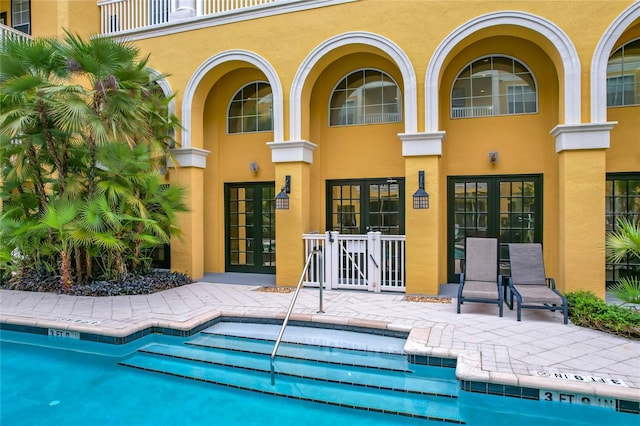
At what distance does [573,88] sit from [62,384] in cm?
883

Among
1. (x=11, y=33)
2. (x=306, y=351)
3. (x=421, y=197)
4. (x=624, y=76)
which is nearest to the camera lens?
(x=306, y=351)

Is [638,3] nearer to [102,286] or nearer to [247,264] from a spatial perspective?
[247,264]

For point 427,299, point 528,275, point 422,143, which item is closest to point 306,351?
point 427,299

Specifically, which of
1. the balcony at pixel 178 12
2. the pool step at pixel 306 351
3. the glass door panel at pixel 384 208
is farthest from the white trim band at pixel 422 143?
the pool step at pixel 306 351

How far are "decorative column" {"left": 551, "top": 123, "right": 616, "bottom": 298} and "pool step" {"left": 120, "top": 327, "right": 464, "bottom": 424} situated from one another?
3.91 meters

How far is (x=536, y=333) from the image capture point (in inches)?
222

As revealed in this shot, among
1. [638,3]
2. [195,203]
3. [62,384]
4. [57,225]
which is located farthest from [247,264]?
[638,3]

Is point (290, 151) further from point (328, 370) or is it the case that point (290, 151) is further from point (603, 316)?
point (603, 316)

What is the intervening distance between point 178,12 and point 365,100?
16.3 ft

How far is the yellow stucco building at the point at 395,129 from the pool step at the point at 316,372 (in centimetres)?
307

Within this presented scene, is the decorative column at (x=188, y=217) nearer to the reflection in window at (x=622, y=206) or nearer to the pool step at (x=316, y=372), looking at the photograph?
the pool step at (x=316, y=372)

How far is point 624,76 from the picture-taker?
812 centimetres

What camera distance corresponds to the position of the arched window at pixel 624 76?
8070 millimetres

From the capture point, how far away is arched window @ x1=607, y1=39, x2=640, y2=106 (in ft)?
26.5
